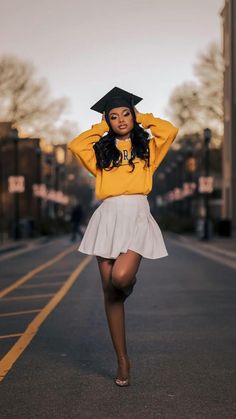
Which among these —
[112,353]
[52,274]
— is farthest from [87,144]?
[52,274]

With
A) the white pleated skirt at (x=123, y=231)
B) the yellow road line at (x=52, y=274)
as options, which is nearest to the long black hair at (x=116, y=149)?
the white pleated skirt at (x=123, y=231)

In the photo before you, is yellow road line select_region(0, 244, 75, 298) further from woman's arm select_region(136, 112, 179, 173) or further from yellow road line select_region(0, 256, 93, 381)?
woman's arm select_region(136, 112, 179, 173)

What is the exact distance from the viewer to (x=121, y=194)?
5945 mm

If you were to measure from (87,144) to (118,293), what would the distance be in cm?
119

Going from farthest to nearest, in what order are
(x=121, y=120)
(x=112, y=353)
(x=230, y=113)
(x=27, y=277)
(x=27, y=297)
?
(x=230, y=113) → (x=27, y=277) → (x=27, y=297) → (x=112, y=353) → (x=121, y=120)

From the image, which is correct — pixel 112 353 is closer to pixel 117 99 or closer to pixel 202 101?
pixel 117 99

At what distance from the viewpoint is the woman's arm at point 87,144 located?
20.4ft

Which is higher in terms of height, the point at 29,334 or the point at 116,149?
the point at 116,149

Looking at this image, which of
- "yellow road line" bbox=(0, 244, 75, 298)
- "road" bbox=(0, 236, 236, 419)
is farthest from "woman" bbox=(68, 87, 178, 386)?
"yellow road line" bbox=(0, 244, 75, 298)

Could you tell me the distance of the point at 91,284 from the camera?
15086 millimetres

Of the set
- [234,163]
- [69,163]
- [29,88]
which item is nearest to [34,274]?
[234,163]

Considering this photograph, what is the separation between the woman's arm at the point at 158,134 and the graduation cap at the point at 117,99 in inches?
5.1

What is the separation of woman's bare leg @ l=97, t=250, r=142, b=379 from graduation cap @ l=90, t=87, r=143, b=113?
45.5 inches

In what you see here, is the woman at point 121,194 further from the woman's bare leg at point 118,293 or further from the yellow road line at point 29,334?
the yellow road line at point 29,334
